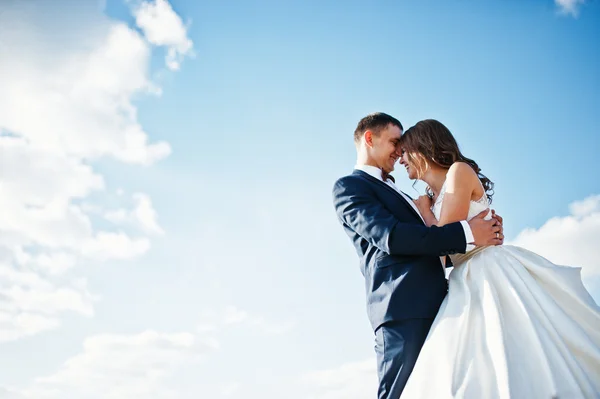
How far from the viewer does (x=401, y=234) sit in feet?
14.9

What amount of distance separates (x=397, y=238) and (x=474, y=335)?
90 cm

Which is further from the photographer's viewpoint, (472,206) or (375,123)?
(375,123)

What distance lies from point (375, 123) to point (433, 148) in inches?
27.2

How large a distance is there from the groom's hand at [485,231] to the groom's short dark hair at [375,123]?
133 centimetres

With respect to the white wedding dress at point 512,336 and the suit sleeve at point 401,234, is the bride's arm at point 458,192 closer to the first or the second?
the suit sleeve at point 401,234

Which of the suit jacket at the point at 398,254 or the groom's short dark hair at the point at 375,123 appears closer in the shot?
the suit jacket at the point at 398,254

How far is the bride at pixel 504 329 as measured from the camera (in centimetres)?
391

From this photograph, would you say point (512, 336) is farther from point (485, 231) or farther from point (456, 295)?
point (485, 231)

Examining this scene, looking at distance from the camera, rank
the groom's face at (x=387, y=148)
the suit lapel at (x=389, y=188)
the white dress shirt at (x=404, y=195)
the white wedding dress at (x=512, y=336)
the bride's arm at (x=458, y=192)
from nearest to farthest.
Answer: the white wedding dress at (x=512, y=336) → the white dress shirt at (x=404, y=195) → the bride's arm at (x=458, y=192) → the suit lapel at (x=389, y=188) → the groom's face at (x=387, y=148)

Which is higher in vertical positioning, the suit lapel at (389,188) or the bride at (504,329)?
the suit lapel at (389,188)

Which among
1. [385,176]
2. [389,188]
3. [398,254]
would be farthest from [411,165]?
[398,254]

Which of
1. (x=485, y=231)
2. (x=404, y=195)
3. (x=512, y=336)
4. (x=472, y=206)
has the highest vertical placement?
(x=404, y=195)

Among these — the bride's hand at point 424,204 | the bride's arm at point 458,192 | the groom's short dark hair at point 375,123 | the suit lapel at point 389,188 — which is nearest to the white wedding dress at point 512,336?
the bride's arm at point 458,192

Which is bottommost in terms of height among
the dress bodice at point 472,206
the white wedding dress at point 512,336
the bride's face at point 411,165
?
the white wedding dress at point 512,336
